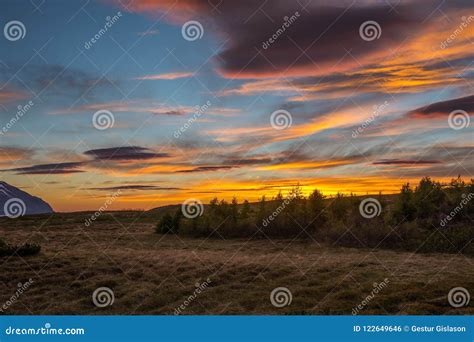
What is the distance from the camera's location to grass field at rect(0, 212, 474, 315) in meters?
14.1

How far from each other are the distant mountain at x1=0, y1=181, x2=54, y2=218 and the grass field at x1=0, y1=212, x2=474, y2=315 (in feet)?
6.70

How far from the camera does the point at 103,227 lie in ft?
97.7

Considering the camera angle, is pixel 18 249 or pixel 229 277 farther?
pixel 18 249

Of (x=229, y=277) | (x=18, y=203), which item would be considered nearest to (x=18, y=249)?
(x=18, y=203)

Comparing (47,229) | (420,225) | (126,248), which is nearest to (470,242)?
(420,225)

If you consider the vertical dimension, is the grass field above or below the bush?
above

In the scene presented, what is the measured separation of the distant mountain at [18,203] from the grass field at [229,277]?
6.70ft

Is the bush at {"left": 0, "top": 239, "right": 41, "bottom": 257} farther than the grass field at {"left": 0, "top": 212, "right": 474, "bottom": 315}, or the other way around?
the bush at {"left": 0, "top": 239, "right": 41, "bottom": 257}

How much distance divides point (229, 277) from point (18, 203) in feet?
26.3

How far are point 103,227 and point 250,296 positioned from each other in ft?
57.4

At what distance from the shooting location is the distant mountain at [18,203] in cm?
1642

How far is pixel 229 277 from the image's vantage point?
16688 millimetres

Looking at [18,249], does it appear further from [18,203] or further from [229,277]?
[229,277]

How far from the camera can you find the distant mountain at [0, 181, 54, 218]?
16422mm
